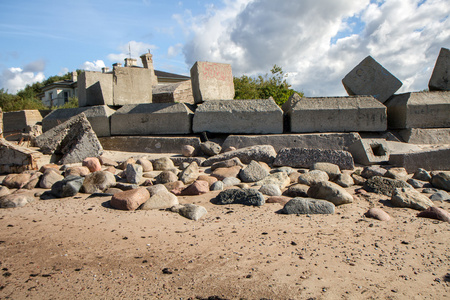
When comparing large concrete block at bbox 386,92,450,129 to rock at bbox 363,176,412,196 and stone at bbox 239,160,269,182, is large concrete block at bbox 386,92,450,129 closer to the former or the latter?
rock at bbox 363,176,412,196

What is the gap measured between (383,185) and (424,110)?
2882 mm

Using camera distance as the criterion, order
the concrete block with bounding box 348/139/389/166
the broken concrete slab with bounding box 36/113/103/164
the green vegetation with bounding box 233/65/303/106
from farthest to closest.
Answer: the green vegetation with bounding box 233/65/303/106 → the broken concrete slab with bounding box 36/113/103/164 → the concrete block with bounding box 348/139/389/166

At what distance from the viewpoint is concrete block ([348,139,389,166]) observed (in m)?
5.09

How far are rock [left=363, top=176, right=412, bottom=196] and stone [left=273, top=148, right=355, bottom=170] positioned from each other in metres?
0.96

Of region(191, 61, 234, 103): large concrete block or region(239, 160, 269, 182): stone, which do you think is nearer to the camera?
region(239, 160, 269, 182): stone

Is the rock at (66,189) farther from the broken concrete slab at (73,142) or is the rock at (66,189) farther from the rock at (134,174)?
the broken concrete slab at (73,142)

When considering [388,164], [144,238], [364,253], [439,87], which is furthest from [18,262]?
[439,87]

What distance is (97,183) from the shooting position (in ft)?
12.4

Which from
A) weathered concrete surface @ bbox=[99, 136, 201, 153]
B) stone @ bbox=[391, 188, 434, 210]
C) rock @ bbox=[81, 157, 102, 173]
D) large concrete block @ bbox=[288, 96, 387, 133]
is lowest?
stone @ bbox=[391, 188, 434, 210]

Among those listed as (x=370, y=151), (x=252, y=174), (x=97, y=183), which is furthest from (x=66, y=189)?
(x=370, y=151)

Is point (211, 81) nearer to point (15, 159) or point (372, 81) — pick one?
point (372, 81)

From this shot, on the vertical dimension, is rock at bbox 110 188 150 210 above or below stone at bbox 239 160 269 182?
below

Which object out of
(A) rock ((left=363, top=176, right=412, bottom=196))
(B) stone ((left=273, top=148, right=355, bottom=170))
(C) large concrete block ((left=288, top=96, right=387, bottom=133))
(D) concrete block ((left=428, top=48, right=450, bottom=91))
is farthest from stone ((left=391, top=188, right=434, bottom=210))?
(D) concrete block ((left=428, top=48, right=450, bottom=91))

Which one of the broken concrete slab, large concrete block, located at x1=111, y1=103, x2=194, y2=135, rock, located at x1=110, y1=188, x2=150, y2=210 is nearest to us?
rock, located at x1=110, y1=188, x2=150, y2=210
